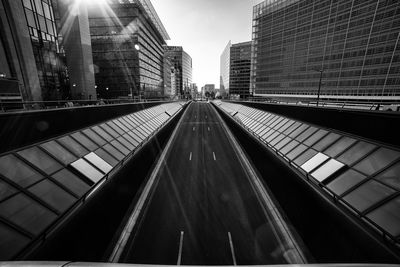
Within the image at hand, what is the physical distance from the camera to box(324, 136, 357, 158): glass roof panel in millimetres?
9461

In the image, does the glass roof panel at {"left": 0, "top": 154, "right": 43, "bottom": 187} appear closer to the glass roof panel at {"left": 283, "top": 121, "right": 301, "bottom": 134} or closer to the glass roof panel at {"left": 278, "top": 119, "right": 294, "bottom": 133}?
the glass roof panel at {"left": 283, "top": 121, "right": 301, "bottom": 134}

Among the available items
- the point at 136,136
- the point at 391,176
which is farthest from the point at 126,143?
the point at 391,176

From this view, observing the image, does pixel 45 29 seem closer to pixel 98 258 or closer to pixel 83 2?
pixel 83 2

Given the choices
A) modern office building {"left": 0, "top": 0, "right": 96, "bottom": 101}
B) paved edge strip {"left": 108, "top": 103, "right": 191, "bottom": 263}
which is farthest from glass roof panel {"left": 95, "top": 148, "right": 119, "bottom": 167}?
modern office building {"left": 0, "top": 0, "right": 96, "bottom": 101}

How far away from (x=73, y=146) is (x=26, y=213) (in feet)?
16.4

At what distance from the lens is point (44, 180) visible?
282 inches

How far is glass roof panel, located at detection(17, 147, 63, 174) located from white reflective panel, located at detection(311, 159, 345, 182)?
1332 cm

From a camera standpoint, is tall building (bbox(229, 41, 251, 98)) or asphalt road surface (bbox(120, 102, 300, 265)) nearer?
asphalt road surface (bbox(120, 102, 300, 265))

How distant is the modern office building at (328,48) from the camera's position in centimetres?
5616

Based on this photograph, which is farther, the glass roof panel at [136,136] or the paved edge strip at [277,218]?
the glass roof panel at [136,136]

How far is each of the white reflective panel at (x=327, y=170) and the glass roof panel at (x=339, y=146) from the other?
0.63m

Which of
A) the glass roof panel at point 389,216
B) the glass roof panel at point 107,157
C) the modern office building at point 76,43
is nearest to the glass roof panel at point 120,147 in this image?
the glass roof panel at point 107,157

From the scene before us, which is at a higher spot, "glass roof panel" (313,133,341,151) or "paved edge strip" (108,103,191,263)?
"glass roof panel" (313,133,341,151)

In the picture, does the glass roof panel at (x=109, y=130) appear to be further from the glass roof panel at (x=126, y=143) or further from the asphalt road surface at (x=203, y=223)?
the asphalt road surface at (x=203, y=223)
